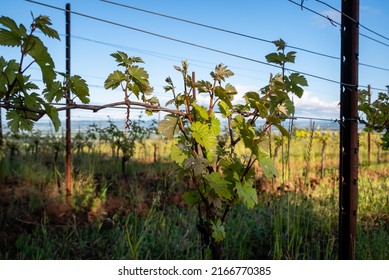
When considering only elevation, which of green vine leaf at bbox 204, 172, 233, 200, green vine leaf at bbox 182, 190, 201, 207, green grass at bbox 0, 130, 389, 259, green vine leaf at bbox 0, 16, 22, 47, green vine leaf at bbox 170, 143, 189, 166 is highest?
green vine leaf at bbox 0, 16, 22, 47

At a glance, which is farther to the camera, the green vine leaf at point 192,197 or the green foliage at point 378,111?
the green foliage at point 378,111

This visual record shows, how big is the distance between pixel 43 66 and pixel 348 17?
2.19m

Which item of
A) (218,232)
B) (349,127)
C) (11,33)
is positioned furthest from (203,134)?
(349,127)

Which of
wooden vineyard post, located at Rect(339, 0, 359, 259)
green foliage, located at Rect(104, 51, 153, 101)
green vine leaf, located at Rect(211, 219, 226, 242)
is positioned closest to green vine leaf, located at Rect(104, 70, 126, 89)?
green foliage, located at Rect(104, 51, 153, 101)

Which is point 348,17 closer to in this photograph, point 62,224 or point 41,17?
point 41,17

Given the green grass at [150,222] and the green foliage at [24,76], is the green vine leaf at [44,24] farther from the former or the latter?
the green grass at [150,222]

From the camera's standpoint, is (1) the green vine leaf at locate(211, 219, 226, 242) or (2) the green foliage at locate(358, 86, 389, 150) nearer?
(1) the green vine leaf at locate(211, 219, 226, 242)

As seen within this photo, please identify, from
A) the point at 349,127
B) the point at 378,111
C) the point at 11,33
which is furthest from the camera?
the point at 378,111

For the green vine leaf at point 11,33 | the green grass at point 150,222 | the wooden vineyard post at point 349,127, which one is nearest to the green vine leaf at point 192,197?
the green grass at point 150,222

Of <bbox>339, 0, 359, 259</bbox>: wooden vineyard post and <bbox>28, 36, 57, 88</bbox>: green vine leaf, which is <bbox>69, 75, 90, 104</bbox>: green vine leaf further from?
<bbox>339, 0, 359, 259</bbox>: wooden vineyard post

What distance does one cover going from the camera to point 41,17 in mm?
1539

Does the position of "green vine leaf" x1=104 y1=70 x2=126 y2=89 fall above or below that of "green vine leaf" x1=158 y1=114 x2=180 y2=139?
above

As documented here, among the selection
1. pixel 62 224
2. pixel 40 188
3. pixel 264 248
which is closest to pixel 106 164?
pixel 40 188

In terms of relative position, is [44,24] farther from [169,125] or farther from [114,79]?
[169,125]
